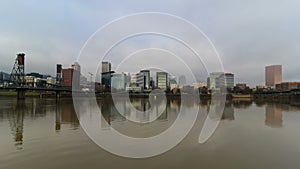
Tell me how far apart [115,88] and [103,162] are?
51.4 m

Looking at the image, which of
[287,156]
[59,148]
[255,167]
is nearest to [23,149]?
[59,148]

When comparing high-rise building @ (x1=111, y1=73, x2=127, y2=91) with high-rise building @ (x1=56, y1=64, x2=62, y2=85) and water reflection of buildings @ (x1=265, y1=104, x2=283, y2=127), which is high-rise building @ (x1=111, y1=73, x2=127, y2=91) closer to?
water reflection of buildings @ (x1=265, y1=104, x2=283, y2=127)

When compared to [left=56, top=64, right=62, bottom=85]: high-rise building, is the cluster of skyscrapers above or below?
below

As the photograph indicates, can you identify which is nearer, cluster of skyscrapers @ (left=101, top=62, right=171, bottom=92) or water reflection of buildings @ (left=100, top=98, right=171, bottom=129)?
water reflection of buildings @ (left=100, top=98, right=171, bottom=129)

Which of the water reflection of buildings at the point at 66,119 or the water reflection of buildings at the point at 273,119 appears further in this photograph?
the water reflection of buildings at the point at 273,119

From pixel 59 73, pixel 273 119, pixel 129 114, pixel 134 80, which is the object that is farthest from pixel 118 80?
pixel 59 73

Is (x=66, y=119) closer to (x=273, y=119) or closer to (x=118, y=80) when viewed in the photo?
(x=273, y=119)

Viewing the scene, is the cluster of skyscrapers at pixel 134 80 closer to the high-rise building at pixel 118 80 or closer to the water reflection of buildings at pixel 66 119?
the high-rise building at pixel 118 80

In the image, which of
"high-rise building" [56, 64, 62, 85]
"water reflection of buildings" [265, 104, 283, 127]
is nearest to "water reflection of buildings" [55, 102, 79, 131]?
"water reflection of buildings" [265, 104, 283, 127]

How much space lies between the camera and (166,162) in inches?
234

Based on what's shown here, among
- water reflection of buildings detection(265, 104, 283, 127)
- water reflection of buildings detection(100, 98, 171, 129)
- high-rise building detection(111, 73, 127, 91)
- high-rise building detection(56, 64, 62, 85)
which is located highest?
high-rise building detection(56, 64, 62, 85)

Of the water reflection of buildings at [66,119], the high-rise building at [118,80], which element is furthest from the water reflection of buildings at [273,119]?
the high-rise building at [118,80]

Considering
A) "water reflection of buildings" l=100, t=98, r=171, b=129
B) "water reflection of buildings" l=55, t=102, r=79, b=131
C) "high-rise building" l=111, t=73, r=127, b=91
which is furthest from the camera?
"high-rise building" l=111, t=73, r=127, b=91

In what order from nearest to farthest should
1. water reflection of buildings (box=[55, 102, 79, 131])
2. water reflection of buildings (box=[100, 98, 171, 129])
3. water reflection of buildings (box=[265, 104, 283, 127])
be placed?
1. water reflection of buildings (box=[55, 102, 79, 131])
2. water reflection of buildings (box=[265, 104, 283, 127])
3. water reflection of buildings (box=[100, 98, 171, 129])
